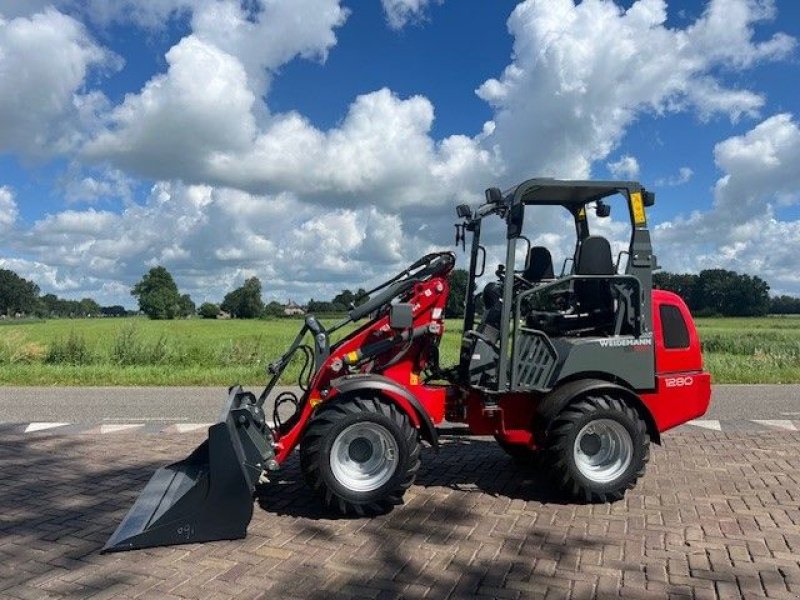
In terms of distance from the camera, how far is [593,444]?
19.1ft

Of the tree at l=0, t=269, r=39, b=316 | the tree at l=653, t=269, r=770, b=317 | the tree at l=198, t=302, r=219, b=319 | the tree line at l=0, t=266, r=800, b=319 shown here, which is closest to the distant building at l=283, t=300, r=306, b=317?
the tree line at l=0, t=266, r=800, b=319

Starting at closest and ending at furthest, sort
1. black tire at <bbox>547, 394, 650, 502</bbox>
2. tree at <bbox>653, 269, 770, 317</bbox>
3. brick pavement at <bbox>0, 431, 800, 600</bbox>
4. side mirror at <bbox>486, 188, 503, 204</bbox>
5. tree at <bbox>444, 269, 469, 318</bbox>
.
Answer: brick pavement at <bbox>0, 431, 800, 600</bbox> → black tire at <bbox>547, 394, 650, 502</bbox> → side mirror at <bbox>486, 188, 503, 204</bbox> → tree at <bbox>444, 269, 469, 318</bbox> → tree at <bbox>653, 269, 770, 317</bbox>

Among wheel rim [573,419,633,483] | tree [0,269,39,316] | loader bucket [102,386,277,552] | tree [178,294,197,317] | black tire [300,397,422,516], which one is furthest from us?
tree [0,269,39,316]

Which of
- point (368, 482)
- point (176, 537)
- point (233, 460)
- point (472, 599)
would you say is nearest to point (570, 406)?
point (368, 482)

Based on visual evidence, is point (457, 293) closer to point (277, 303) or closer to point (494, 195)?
point (494, 195)

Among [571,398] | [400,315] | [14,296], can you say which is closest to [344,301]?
[400,315]

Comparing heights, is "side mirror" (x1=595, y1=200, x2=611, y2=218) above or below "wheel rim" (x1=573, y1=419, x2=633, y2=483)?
above

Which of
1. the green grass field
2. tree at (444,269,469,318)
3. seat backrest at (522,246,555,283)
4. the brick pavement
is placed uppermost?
seat backrest at (522,246,555,283)

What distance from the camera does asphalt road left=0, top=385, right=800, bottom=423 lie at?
10.0 meters

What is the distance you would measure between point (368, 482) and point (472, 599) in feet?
5.28

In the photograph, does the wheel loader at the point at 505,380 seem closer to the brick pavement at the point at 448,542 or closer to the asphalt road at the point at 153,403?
the brick pavement at the point at 448,542

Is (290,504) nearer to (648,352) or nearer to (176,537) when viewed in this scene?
(176,537)

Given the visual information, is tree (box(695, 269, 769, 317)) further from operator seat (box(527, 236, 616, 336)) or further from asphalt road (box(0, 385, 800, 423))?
operator seat (box(527, 236, 616, 336))

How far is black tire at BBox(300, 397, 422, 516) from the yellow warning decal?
2.58m
